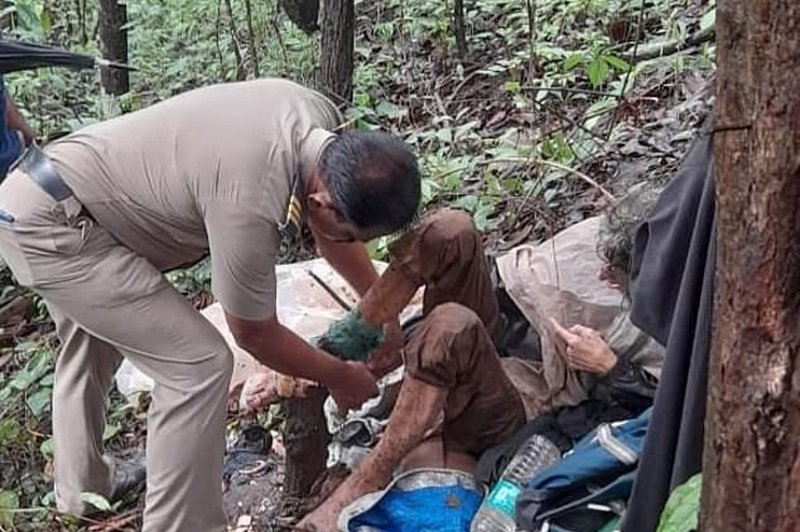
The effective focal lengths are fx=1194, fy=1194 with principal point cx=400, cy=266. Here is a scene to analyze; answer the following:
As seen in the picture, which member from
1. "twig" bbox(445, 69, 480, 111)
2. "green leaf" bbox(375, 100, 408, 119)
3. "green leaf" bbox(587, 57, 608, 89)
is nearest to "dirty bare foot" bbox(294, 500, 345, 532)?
"green leaf" bbox(587, 57, 608, 89)

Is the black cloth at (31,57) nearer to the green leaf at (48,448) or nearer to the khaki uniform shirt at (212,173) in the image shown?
Result: the khaki uniform shirt at (212,173)

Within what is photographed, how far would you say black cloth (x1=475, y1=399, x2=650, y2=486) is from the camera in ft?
10.5

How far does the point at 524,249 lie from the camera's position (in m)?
3.69

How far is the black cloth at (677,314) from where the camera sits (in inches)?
79.4

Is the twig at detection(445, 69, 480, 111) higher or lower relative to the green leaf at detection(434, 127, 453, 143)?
lower

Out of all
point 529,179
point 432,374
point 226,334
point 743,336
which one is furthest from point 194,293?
point 743,336

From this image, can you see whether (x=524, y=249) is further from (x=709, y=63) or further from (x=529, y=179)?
(x=709, y=63)

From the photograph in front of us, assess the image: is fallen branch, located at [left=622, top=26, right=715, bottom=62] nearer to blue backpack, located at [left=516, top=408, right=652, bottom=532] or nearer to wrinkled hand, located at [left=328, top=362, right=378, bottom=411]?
wrinkled hand, located at [left=328, top=362, right=378, bottom=411]

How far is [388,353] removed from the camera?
11.8ft

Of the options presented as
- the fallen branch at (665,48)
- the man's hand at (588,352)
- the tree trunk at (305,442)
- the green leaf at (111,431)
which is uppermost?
the fallen branch at (665,48)

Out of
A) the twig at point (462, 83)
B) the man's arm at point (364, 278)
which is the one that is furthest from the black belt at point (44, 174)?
the twig at point (462, 83)

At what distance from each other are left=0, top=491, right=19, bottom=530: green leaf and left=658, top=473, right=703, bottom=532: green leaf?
259 centimetres

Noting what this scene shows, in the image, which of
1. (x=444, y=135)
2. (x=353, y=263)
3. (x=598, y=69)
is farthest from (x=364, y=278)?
(x=444, y=135)

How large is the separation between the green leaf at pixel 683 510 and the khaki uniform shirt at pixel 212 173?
1535mm
